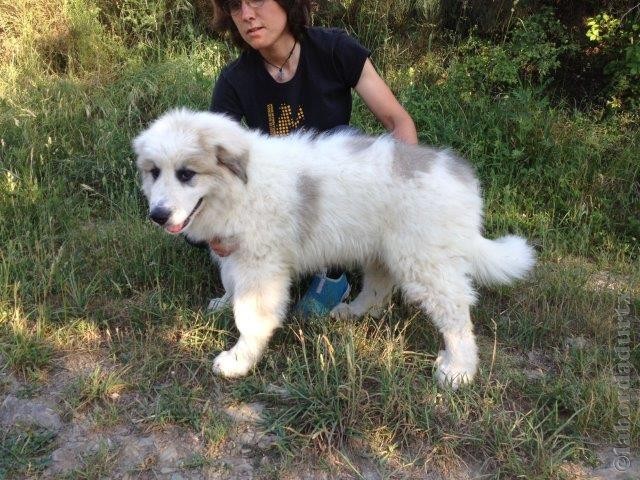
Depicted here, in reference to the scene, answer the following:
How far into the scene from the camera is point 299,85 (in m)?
3.41

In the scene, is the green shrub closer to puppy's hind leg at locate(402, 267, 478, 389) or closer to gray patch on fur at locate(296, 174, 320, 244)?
puppy's hind leg at locate(402, 267, 478, 389)

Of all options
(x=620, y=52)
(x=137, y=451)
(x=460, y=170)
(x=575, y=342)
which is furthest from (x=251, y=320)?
(x=620, y=52)

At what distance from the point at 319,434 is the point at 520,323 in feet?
4.49

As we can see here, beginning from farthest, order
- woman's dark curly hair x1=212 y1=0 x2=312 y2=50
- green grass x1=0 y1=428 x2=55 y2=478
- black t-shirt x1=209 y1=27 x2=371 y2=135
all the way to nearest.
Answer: black t-shirt x1=209 y1=27 x2=371 y2=135 → woman's dark curly hair x1=212 y1=0 x2=312 y2=50 → green grass x1=0 y1=428 x2=55 y2=478

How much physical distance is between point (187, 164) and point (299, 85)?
1238 millimetres

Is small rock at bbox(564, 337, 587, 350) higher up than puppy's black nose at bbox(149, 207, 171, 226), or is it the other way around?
puppy's black nose at bbox(149, 207, 171, 226)

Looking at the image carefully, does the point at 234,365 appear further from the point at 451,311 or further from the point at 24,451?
the point at 451,311

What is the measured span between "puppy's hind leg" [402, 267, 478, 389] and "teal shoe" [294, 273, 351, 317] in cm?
64

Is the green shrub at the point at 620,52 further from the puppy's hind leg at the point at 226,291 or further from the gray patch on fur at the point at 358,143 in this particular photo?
the puppy's hind leg at the point at 226,291

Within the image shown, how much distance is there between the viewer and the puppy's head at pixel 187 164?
94.3 inches

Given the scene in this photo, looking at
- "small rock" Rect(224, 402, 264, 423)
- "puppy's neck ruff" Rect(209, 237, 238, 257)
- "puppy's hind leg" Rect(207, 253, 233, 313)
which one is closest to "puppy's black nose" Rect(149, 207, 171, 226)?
"puppy's neck ruff" Rect(209, 237, 238, 257)

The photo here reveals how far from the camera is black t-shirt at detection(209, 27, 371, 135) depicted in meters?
3.37

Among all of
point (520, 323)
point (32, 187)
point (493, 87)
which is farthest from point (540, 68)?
point (32, 187)

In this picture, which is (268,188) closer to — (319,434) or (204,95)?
(319,434)
